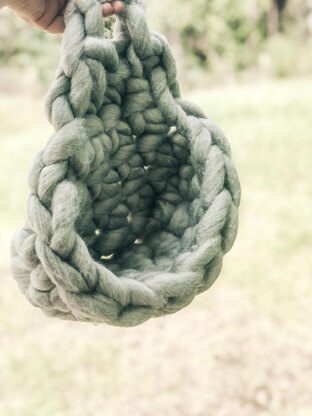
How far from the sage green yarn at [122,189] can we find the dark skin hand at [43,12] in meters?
0.25

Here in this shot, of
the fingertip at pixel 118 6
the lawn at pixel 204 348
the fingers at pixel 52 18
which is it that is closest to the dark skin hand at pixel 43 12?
the fingers at pixel 52 18

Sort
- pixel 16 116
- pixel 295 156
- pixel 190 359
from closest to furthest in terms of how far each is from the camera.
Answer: pixel 190 359, pixel 295 156, pixel 16 116

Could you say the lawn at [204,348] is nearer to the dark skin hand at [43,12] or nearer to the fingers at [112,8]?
the dark skin hand at [43,12]

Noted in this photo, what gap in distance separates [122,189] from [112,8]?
33cm

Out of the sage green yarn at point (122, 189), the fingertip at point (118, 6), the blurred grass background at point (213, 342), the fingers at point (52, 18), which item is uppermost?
the fingertip at point (118, 6)

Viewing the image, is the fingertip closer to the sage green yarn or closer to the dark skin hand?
the sage green yarn

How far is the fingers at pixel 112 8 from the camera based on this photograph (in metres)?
1.04

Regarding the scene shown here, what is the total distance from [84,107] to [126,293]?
0.31 meters

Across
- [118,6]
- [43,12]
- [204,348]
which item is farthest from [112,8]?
[204,348]

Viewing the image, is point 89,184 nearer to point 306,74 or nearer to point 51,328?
point 51,328

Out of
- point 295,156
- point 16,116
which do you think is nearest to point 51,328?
point 295,156

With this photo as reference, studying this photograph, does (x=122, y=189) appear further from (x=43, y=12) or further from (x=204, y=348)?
(x=204, y=348)

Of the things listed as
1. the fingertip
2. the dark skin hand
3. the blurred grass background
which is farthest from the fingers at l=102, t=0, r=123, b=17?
the blurred grass background

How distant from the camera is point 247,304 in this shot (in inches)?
124
